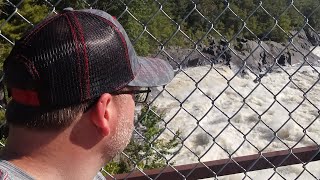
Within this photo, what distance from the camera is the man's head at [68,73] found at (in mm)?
1155

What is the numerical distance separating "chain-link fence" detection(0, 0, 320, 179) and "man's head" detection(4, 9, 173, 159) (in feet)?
2.02

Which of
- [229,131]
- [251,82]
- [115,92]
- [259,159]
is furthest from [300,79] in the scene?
[115,92]

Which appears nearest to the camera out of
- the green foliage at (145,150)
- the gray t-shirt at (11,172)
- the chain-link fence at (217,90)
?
the gray t-shirt at (11,172)

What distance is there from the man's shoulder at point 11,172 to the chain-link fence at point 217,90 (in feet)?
2.39

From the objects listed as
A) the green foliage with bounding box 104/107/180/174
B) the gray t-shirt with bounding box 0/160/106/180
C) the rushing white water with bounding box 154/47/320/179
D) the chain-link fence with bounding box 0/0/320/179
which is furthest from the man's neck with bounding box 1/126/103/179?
the rushing white water with bounding box 154/47/320/179

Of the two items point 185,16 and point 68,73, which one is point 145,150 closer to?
point 185,16

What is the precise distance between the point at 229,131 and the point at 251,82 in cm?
221

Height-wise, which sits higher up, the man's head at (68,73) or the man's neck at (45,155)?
the man's head at (68,73)

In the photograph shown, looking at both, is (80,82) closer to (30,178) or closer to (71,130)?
(71,130)

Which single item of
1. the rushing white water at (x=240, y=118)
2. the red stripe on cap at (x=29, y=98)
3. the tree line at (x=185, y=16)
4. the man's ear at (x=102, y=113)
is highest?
the man's ear at (x=102, y=113)

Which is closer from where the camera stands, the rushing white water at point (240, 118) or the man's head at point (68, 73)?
the man's head at point (68, 73)

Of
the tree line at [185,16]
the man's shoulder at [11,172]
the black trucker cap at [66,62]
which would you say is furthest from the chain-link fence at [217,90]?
the man's shoulder at [11,172]

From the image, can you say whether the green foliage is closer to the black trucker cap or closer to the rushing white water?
the rushing white water

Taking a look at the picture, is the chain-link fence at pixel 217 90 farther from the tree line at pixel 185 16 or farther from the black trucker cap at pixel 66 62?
the black trucker cap at pixel 66 62
